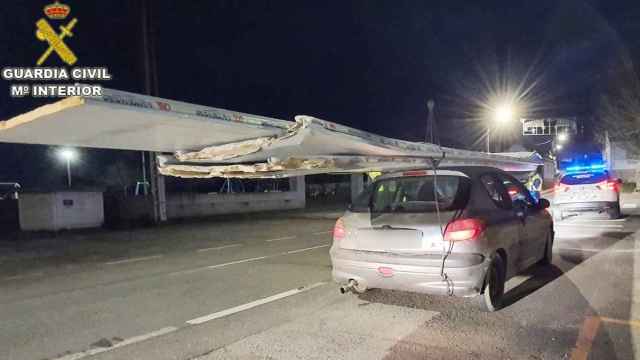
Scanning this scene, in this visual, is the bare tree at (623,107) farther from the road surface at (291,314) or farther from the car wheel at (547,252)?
the car wheel at (547,252)

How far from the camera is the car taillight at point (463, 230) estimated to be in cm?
467

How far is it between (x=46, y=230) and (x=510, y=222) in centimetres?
1670

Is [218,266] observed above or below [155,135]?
below

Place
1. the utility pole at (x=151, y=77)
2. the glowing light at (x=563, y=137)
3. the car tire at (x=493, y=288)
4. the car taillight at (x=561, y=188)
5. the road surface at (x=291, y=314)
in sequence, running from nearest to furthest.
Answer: the road surface at (x=291, y=314) < the car tire at (x=493, y=288) < the car taillight at (x=561, y=188) < the utility pole at (x=151, y=77) < the glowing light at (x=563, y=137)

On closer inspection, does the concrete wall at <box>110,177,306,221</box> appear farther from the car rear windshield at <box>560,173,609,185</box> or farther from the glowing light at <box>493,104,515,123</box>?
the car rear windshield at <box>560,173,609,185</box>

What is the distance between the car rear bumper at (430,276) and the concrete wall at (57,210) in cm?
1543

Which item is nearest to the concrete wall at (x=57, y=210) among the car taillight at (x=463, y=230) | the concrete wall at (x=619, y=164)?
the car taillight at (x=463, y=230)

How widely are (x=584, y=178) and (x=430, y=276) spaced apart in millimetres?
11001

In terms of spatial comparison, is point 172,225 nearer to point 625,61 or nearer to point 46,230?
point 46,230

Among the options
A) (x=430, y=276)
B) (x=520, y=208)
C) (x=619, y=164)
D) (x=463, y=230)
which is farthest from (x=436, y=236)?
(x=619, y=164)

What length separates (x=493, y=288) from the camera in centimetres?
506

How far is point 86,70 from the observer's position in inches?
754

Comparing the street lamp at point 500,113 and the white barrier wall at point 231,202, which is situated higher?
the street lamp at point 500,113

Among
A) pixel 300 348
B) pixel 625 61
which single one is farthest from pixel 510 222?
pixel 625 61
